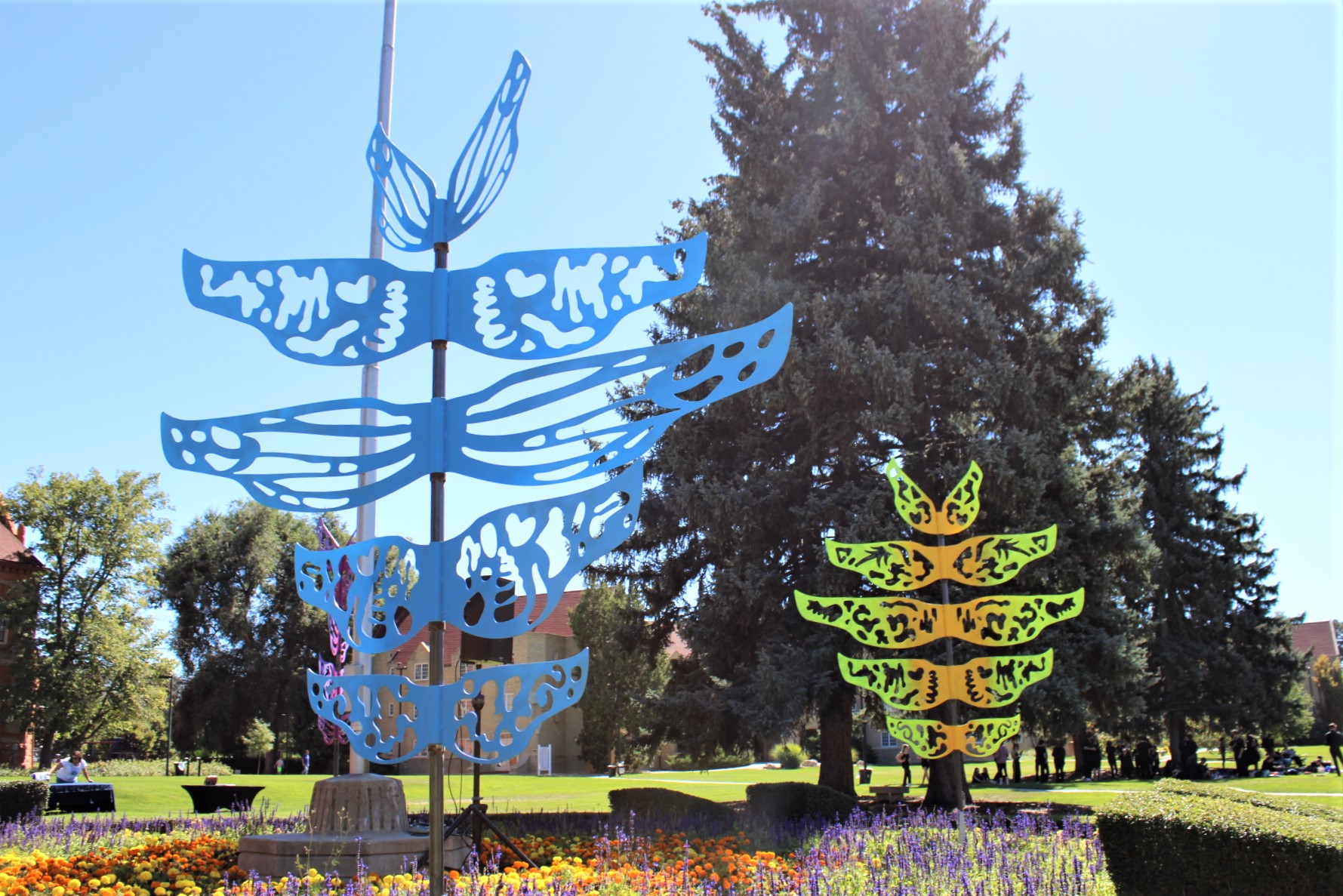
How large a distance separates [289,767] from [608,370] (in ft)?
145

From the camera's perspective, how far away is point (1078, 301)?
18938mm

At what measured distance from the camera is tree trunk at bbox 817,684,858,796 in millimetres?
17859

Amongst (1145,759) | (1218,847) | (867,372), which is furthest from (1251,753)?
(1218,847)

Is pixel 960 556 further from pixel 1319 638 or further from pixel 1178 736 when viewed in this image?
pixel 1319 638

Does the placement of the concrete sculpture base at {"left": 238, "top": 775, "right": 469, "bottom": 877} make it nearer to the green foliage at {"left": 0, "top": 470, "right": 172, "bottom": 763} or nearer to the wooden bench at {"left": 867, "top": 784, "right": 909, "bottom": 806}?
the wooden bench at {"left": 867, "top": 784, "right": 909, "bottom": 806}

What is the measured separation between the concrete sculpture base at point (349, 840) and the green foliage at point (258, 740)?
33.7m

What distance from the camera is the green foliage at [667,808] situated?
1160cm

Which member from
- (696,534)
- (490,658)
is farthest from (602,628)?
(490,658)

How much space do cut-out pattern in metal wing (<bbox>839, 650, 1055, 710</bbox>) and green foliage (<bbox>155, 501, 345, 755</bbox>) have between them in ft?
112

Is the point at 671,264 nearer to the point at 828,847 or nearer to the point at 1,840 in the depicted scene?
the point at 828,847

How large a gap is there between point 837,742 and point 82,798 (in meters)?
13.0

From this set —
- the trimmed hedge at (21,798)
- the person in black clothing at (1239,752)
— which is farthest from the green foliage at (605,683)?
the trimmed hedge at (21,798)

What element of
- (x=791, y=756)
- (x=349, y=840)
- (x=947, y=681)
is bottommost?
(x=791, y=756)

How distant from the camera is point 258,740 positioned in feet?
126
